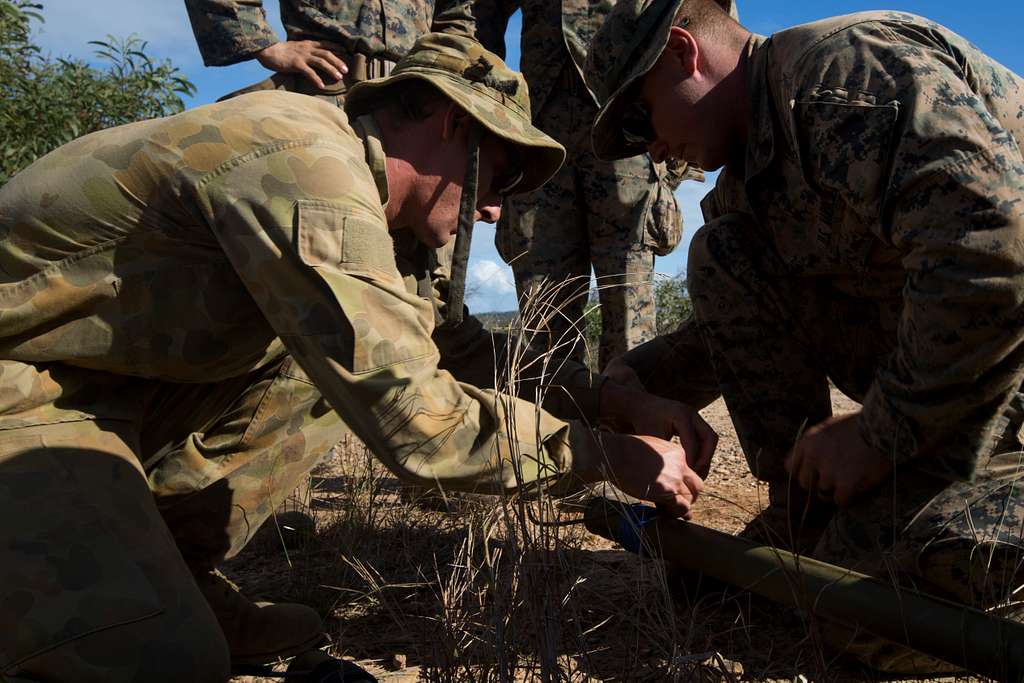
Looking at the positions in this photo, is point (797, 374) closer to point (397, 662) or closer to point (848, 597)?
point (848, 597)

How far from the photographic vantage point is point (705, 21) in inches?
107

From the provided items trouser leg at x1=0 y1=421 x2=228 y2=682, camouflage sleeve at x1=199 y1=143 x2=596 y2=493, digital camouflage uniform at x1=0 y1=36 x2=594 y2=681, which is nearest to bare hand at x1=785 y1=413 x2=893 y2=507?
digital camouflage uniform at x1=0 y1=36 x2=594 y2=681

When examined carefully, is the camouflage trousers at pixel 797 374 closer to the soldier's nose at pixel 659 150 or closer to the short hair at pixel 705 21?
the soldier's nose at pixel 659 150

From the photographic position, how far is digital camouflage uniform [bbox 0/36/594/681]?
1924mm

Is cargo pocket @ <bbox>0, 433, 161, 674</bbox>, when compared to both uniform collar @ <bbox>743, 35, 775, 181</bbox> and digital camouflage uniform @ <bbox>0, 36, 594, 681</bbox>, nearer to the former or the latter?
digital camouflage uniform @ <bbox>0, 36, 594, 681</bbox>

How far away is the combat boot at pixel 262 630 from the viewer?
255 centimetres

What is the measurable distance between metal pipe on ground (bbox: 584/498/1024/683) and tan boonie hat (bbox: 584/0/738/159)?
3.95 ft

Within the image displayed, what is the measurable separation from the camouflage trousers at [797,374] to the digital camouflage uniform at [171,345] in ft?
2.55

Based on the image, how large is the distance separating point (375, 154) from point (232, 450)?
93 cm

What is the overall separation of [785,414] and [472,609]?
1.29 meters

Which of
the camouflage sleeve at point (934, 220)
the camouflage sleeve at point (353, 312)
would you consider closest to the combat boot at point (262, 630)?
the camouflage sleeve at point (353, 312)

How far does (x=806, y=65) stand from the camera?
229 cm

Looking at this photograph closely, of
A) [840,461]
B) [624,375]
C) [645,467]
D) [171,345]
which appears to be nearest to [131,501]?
[171,345]

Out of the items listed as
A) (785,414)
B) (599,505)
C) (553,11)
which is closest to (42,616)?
(599,505)
